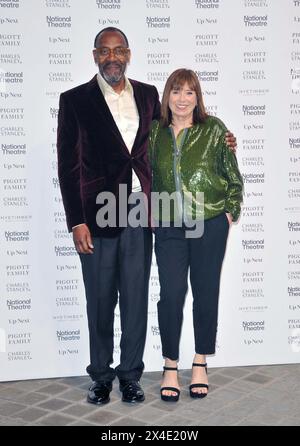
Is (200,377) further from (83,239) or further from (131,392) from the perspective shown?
(83,239)

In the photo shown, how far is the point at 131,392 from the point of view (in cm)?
327

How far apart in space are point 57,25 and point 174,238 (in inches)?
52.1

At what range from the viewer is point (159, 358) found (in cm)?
380

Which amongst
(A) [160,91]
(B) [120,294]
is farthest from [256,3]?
(B) [120,294]

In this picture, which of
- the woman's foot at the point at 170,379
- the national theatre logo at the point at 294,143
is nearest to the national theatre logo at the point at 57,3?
the national theatre logo at the point at 294,143

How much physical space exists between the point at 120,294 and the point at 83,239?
352 mm

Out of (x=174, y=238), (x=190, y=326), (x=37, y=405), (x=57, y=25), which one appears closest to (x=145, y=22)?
(x=57, y=25)

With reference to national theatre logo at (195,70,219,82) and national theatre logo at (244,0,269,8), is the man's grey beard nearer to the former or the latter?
national theatre logo at (195,70,219,82)

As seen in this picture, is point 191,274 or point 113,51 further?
point 191,274

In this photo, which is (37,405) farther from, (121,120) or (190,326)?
(121,120)

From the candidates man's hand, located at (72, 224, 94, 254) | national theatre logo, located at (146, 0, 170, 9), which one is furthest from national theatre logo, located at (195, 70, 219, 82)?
man's hand, located at (72, 224, 94, 254)

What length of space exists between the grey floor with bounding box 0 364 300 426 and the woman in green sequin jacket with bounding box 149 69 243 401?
0.18 meters

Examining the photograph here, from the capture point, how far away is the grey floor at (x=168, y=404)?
307 centimetres

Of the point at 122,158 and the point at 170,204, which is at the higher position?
the point at 122,158
